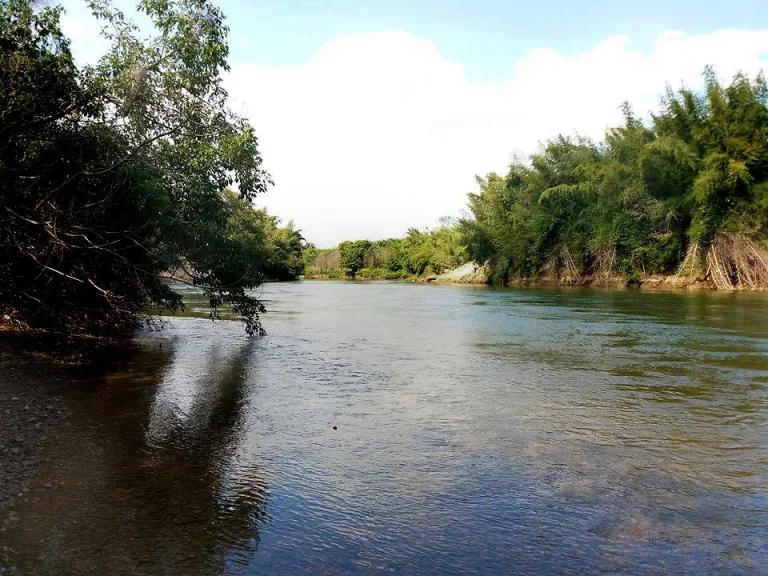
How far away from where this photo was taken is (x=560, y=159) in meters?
37.7

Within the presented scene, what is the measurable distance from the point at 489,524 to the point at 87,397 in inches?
180

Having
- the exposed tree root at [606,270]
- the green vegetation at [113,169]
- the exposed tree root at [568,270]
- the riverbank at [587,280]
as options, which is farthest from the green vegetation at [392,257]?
the green vegetation at [113,169]

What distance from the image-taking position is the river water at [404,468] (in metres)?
3.04

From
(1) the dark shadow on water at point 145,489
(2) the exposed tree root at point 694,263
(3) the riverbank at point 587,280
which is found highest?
(2) the exposed tree root at point 694,263

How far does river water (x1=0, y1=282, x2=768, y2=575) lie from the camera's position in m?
3.04

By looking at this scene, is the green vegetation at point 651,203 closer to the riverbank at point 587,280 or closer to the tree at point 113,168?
the riverbank at point 587,280

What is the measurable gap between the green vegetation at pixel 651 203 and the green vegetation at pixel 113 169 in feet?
76.7

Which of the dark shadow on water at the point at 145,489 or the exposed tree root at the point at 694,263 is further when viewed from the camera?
the exposed tree root at the point at 694,263

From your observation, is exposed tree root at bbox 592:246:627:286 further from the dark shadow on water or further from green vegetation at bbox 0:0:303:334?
the dark shadow on water

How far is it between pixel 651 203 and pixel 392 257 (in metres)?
44.9

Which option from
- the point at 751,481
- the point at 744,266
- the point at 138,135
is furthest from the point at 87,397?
the point at 744,266

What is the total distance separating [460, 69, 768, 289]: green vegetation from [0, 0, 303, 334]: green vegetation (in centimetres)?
2337

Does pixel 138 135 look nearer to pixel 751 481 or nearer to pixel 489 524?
pixel 489 524

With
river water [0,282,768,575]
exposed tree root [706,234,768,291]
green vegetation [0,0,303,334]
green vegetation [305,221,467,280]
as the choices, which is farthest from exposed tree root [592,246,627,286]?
green vegetation [0,0,303,334]
